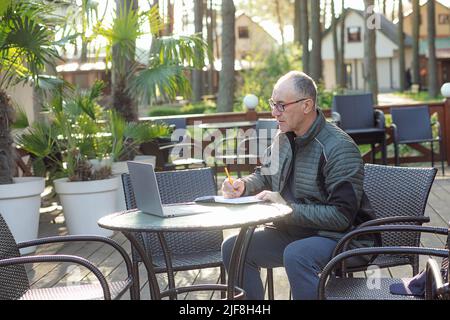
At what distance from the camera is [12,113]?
7.12 m

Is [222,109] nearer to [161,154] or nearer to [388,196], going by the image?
[161,154]

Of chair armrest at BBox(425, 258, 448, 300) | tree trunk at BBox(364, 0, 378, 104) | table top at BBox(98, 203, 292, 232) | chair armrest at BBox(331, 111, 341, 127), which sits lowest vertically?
chair armrest at BBox(425, 258, 448, 300)

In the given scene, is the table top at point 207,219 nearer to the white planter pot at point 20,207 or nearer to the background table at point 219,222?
the background table at point 219,222

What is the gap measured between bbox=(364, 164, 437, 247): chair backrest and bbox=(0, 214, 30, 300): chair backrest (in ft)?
5.47

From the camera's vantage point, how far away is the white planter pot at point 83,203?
7512mm

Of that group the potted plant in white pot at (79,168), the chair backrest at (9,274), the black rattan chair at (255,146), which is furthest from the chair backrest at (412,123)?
the chair backrest at (9,274)

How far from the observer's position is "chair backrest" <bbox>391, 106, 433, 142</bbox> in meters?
11.7

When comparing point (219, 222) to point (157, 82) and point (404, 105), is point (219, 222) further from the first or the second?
point (404, 105)

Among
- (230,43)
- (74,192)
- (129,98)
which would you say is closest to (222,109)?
(230,43)

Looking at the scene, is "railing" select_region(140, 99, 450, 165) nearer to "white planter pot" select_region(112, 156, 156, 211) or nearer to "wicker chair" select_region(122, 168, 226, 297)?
"white planter pot" select_region(112, 156, 156, 211)

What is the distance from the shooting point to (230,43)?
60.7ft

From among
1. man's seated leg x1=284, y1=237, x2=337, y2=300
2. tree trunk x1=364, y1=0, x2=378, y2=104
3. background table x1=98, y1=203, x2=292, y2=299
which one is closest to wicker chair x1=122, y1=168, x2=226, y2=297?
background table x1=98, y1=203, x2=292, y2=299

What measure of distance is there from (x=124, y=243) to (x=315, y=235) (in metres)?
3.62

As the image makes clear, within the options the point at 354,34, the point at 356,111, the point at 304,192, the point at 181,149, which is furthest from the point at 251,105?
the point at 354,34
